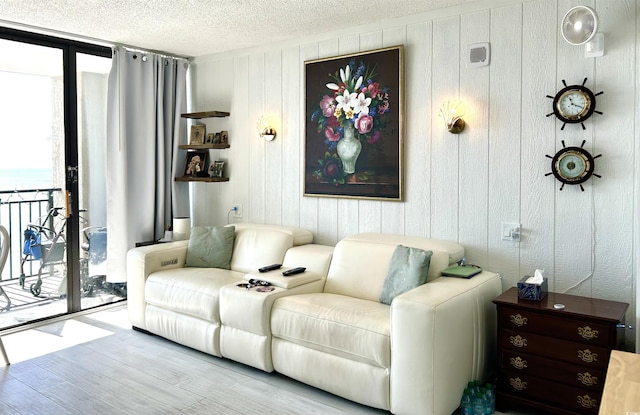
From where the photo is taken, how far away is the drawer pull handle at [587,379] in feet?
8.43

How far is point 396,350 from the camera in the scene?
271cm

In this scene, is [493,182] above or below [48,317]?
above

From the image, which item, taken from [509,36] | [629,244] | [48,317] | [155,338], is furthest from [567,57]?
[48,317]

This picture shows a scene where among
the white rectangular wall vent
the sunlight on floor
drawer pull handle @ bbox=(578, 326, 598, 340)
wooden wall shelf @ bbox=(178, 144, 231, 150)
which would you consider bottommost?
the sunlight on floor

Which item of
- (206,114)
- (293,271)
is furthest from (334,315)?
(206,114)

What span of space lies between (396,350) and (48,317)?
320 cm

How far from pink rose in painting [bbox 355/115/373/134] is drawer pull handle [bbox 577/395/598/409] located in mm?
2254

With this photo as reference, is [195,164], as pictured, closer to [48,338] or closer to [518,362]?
[48,338]

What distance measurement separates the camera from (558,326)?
267 centimetres

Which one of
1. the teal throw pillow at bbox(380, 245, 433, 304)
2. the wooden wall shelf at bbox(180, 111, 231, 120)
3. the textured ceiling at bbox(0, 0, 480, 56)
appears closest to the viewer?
the teal throw pillow at bbox(380, 245, 433, 304)

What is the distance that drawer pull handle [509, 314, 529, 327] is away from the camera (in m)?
2.78

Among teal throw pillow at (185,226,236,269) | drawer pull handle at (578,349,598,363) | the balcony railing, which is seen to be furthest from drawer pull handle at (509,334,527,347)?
the balcony railing

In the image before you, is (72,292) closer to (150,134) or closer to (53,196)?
(53,196)

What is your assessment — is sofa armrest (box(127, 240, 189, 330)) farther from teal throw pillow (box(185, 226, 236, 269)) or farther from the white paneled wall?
the white paneled wall
